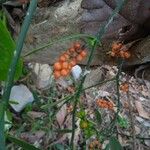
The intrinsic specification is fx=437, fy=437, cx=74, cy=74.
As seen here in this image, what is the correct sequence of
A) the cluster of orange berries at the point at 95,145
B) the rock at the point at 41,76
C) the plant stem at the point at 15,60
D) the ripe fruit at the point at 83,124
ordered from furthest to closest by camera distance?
the rock at the point at 41,76
the cluster of orange berries at the point at 95,145
the ripe fruit at the point at 83,124
the plant stem at the point at 15,60

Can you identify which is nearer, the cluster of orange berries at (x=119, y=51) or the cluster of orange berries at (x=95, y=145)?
the cluster of orange berries at (x=119, y=51)

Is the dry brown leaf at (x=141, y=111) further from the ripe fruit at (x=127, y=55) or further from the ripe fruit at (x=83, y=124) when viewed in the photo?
the ripe fruit at (x=127, y=55)

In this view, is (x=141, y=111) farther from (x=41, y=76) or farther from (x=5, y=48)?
(x=5, y=48)

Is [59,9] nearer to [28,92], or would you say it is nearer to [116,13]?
[116,13]

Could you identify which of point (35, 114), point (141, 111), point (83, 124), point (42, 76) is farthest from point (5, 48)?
point (141, 111)

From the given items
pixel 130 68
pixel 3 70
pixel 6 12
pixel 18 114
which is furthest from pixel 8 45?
pixel 18 114

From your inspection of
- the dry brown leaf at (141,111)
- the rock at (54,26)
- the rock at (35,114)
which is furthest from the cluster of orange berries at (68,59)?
the dry brown leaf at (141,111)

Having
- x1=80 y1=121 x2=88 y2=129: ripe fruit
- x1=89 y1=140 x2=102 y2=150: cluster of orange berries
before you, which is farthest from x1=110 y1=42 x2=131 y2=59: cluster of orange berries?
x1=89 y1=140 x2=102 y2=150: cluster of orange berries

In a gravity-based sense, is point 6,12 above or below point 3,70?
above
